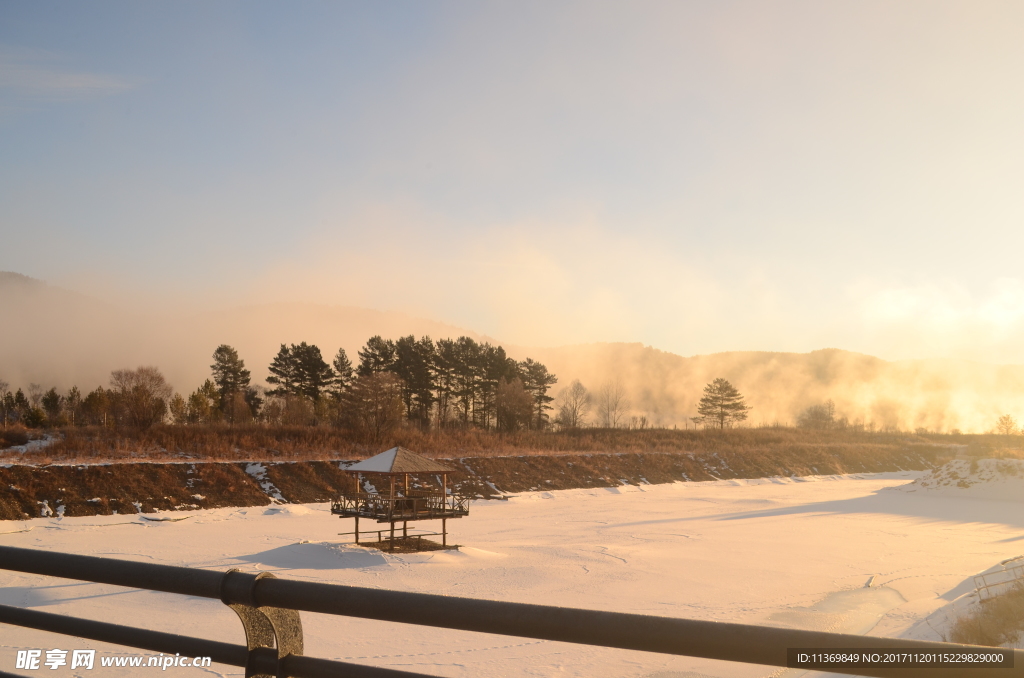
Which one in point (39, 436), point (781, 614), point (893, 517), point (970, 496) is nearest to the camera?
point (781, 614)

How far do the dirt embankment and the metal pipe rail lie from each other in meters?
35.2

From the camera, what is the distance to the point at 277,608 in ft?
7.54

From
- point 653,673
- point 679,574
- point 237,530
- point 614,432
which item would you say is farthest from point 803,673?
point 614,432

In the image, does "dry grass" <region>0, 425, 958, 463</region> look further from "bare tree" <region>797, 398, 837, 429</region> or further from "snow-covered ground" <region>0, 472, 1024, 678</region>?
"bare tree" <region>797, 398, 837, 429</region>

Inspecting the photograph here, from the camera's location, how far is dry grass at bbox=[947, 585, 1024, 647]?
1202 centimetres

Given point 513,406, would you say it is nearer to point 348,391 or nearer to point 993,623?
point 348,391

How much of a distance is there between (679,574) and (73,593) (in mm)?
15826

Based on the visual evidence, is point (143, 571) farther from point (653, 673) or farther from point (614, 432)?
point (614, 432)

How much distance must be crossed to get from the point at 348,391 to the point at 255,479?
1420 inches

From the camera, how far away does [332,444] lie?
175ft

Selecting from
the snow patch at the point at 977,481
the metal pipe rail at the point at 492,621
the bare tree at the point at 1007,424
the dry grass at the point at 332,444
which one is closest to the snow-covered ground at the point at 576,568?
the snow patch at the point at 977,481

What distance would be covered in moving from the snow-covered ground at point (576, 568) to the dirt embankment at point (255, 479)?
2121 mm

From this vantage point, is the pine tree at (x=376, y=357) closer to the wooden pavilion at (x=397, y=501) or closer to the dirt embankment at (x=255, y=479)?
the dirt embankment at (x=255, y=479)

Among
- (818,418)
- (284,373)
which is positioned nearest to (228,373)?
(284,373)
